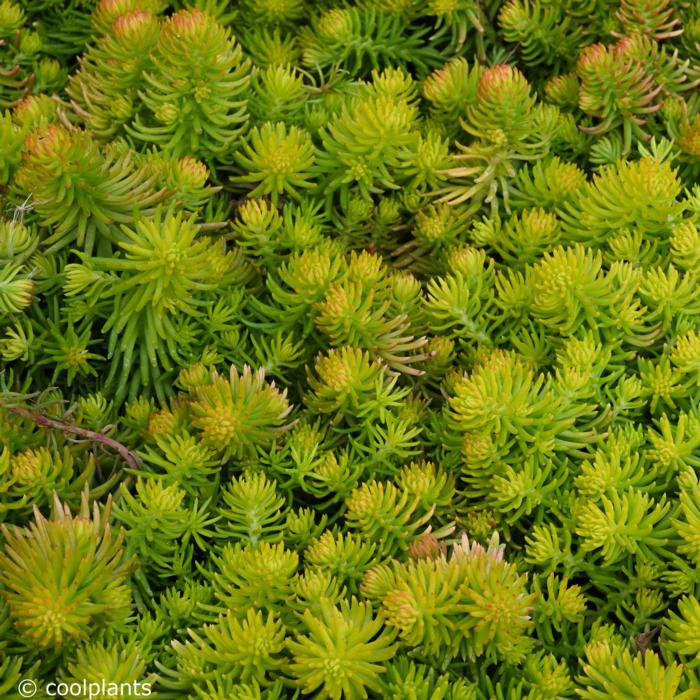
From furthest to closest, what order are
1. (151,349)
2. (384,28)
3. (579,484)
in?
(384,28) → (151,349) → (579,484)

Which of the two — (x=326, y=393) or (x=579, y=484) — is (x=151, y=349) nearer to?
(x=326, y=393)

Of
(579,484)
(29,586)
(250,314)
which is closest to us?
(29,586)

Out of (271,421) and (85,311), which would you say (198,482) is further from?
(85,311)

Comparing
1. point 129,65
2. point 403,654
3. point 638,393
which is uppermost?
point 129,65

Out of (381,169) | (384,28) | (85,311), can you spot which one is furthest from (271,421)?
(384,28)

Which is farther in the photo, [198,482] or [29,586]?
[198,482]

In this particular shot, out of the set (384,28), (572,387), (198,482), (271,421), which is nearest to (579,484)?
(572,387)

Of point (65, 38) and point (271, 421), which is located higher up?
point (65, 38)
